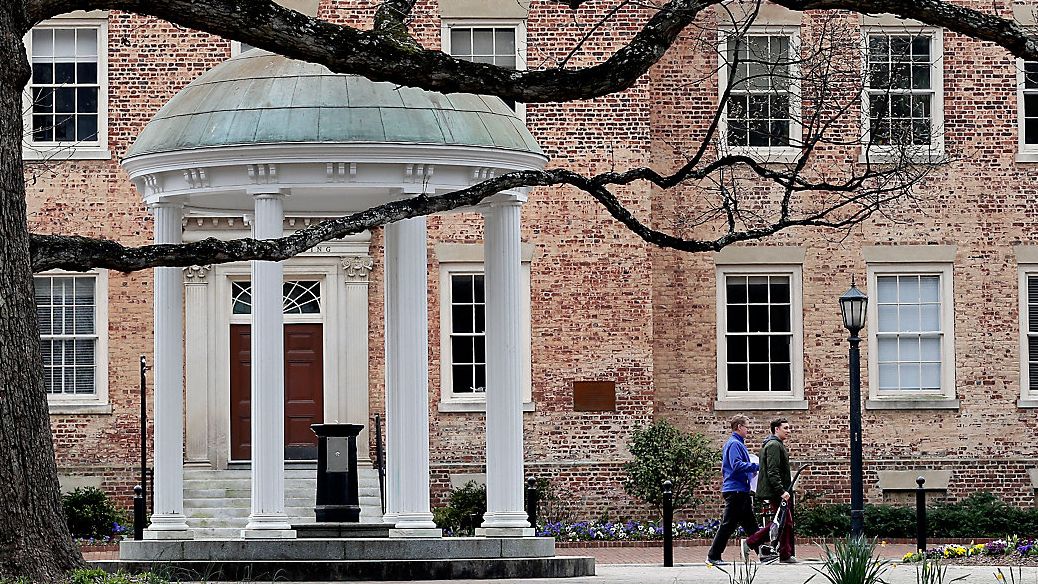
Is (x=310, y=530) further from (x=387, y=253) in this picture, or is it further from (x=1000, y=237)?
(x=1000, y=237)

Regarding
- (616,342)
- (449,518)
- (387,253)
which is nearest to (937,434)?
(616,342)

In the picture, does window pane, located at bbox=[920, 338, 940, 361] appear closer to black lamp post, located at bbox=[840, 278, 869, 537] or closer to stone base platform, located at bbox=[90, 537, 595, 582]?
black lamp post, located at bbox=[840, 278, 869, 537]

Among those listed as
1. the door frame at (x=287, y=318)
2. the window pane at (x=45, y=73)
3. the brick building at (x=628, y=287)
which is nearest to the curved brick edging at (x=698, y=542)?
the brick building at (x=628, y=287)

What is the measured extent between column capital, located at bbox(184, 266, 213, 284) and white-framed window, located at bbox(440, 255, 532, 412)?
11.5 feet

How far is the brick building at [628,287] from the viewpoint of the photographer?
25578 millimetres

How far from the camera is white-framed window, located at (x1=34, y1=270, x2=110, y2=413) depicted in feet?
83.7

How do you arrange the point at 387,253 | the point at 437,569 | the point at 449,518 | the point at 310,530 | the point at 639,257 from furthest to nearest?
1. the point at 639,257
2. the point at 449,518
3. the point at 387,253
4. the point at 310,530
5. the point at 437,569

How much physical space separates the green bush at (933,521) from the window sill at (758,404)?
1.73 m

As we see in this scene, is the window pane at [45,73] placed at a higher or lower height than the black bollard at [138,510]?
higher

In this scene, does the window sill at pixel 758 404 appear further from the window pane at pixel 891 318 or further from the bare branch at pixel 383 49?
the bare branch at pixel 383 49

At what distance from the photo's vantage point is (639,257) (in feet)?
85.0

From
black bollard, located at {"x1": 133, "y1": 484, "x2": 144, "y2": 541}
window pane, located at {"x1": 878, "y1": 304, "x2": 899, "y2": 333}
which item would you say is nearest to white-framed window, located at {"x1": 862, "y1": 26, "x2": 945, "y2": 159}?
window pane, located at {"x1": 878, "y1": 304, "x2": 899, "y2": 333}

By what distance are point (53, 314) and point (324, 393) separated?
4.22m

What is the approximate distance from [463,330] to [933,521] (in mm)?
7434
